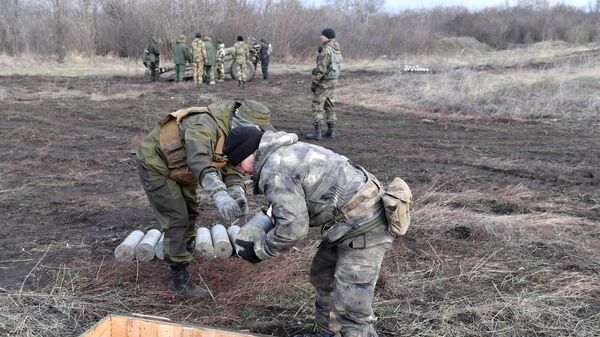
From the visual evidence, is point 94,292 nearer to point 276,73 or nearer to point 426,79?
point 426,79

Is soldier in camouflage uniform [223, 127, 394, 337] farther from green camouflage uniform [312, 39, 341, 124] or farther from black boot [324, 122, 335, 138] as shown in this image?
black boot [324, 122, 335, 138]

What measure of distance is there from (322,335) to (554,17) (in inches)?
1889

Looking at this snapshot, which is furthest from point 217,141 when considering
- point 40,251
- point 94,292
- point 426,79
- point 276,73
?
point 276,73

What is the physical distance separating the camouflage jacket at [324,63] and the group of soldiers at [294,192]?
20.9ft

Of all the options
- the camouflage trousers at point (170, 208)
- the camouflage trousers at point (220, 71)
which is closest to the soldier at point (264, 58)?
the camouflage trousers at point (220, 71)

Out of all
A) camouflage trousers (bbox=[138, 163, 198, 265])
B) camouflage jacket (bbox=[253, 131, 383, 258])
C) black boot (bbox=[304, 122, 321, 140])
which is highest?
camouflage jacket (bbox=[253, 131, 383, 258])

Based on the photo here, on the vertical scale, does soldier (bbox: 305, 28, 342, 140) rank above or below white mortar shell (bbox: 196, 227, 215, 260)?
above

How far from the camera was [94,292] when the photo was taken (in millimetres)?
4230

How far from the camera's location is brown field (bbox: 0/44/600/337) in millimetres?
3975

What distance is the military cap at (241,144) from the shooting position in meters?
2.87

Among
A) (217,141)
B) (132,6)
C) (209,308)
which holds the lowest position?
Result: (209,308)

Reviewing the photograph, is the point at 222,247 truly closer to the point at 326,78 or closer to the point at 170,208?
the point at 170,208

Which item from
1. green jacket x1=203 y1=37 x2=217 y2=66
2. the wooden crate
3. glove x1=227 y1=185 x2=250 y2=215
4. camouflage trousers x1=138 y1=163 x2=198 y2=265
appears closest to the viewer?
the wooden crate

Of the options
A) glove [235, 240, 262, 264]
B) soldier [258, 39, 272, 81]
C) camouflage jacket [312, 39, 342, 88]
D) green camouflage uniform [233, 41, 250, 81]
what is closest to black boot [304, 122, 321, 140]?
camouflage jacket [312, 39, 342, 88]
